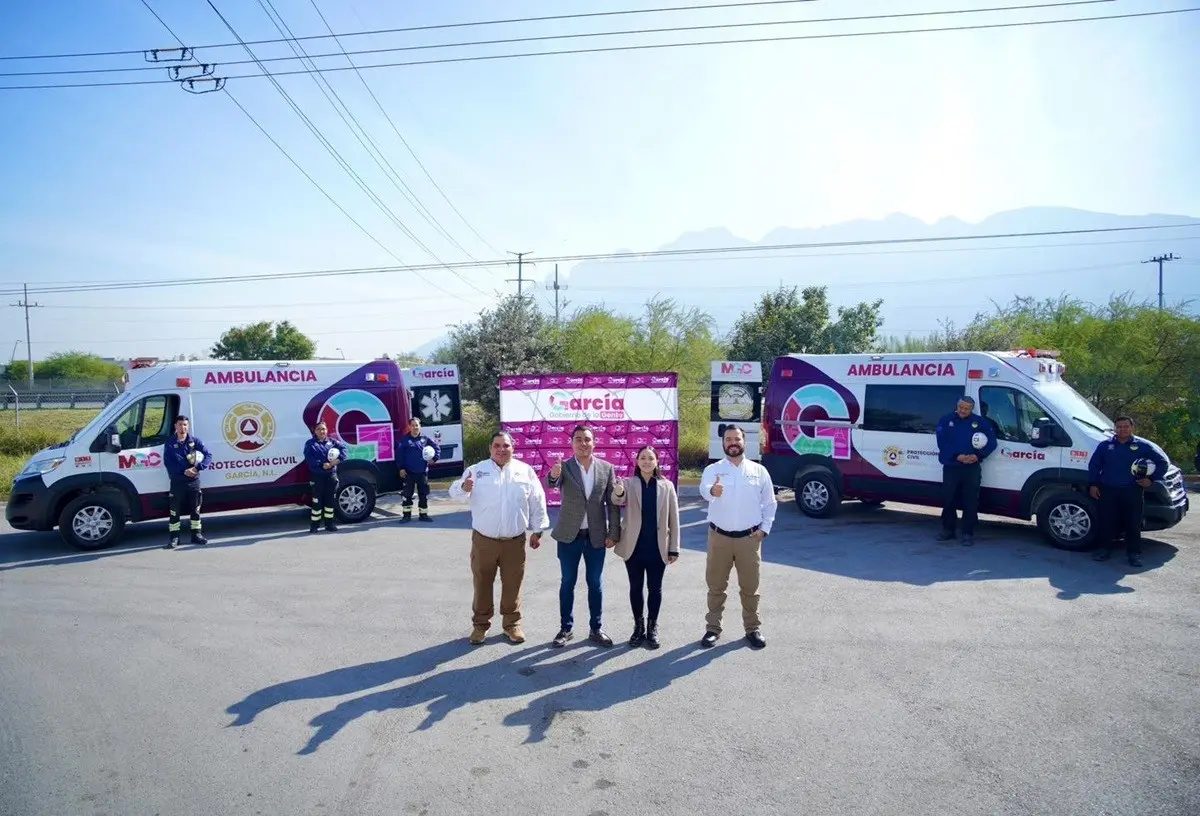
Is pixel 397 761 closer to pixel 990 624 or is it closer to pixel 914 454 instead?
pixel 990 624

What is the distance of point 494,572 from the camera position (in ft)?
19.8

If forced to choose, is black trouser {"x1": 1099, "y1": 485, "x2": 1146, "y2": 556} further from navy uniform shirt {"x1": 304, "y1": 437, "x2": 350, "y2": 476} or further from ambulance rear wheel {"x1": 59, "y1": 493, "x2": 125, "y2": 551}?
ambulance rear wheel {"x1": 59, "y1": 493, "x2": 125, "y2": 551}

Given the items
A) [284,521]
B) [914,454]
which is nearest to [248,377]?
[284,521]

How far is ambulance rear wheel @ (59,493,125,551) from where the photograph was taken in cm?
957

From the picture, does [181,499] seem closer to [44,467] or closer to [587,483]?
[44,467]

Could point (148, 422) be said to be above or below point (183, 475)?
above

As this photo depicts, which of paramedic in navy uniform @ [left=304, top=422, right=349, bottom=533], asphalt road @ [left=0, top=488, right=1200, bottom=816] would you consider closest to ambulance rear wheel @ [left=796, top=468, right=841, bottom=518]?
asphalt road @ [left=0, top=488, right=1200, bottom=816]

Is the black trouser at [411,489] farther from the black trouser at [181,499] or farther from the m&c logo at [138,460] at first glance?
the m&c logo at [138,460]

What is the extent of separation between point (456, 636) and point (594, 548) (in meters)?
1.50

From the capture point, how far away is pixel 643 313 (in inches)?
921

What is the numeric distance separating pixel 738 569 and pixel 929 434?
566 centimetres

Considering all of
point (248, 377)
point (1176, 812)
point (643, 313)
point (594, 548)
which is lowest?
point (1176, 812)

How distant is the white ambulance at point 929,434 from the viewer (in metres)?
9.02

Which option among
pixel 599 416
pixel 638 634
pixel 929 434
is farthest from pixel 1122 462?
pixel 599 416
